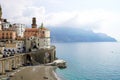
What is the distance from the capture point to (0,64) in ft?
304

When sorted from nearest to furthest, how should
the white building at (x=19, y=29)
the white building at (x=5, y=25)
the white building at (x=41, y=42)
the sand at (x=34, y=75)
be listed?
1. the sand at (x=34, y=75)
2. the white building at (x=41, y=42)
3. the white building at (x=5, y=25)
4. the white building at (x=19, y=29)

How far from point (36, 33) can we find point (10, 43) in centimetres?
3023

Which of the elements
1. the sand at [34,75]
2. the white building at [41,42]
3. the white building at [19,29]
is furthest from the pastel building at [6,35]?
the sand at [34,75]

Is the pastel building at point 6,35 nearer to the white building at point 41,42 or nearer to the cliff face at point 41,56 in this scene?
the white building at point 41,42

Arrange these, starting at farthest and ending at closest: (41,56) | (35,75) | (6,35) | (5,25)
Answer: (5,25) < (6,35) < (41,56) < (35,75)

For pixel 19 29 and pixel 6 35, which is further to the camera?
pixel 19 29

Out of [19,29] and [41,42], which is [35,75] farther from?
[19,29]

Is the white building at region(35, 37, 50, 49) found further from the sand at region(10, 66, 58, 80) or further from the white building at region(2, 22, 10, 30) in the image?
the sand at region(10, 66, 58, 80)

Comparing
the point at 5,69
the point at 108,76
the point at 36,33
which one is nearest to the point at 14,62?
the point at 5,69

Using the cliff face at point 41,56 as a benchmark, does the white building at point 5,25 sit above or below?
above

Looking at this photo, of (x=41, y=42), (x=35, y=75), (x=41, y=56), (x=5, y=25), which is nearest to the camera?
(x=35, y=75)

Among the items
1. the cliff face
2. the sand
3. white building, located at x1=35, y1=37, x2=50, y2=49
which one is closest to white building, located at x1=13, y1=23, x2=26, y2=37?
white building, located at x1=35, y1=37, x2=50, y2=49

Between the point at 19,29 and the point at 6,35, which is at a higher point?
the point at 19,29

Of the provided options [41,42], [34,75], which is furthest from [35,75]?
[41,42]
